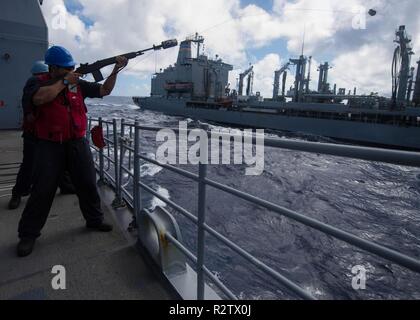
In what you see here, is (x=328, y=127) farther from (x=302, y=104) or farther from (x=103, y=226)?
(x=103, y=226)

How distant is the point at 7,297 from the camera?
177 cm

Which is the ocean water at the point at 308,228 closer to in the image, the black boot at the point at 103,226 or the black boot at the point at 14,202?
the black boot at the point at 103,226

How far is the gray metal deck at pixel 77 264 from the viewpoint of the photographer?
72.4 inches

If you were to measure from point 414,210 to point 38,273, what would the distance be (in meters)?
9.08

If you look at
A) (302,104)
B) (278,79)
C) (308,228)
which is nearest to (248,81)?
(278,79)

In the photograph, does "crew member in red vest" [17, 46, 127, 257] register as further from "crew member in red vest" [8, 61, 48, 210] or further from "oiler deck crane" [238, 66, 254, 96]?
"oiler deck crane" [238, 66, 254, 96]

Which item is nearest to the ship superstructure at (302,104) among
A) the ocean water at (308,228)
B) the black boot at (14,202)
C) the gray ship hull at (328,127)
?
the gray ship hull at (328,127)

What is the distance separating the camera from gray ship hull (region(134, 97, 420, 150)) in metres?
21.1

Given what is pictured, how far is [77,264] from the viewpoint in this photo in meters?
2.14

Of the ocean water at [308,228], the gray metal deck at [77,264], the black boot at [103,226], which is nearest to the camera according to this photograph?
the gray metal deck at [77,264]

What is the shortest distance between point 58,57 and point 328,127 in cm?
2550

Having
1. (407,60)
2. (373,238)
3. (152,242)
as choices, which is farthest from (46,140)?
(407,60)

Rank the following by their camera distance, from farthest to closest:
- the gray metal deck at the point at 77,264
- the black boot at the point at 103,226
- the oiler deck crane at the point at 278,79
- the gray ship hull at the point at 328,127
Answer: the oiler deck crane at the point at 278,79 < the gray ship hull at the point at 328,127 < the black boot at the point at 103,226 < the gray metal deck at the point at 77,264

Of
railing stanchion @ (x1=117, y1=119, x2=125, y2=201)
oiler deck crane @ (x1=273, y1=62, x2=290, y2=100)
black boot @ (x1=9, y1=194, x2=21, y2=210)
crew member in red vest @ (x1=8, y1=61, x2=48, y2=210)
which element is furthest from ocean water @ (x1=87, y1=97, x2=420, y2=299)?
oiler deck crane @ (x1=273, y1=62, x2=290, y2=100)
